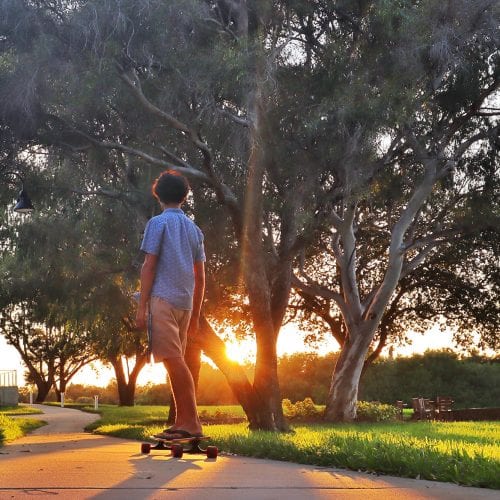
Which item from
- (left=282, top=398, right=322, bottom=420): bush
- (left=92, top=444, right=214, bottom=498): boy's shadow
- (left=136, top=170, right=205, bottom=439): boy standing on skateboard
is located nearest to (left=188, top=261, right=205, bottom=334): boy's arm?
(left=136, top=170, right=205, bottom=439): boy standing on skateboard

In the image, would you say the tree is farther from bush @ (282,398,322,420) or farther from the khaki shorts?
the khaki shorts

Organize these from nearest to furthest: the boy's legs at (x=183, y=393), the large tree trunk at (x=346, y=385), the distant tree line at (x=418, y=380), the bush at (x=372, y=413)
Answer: the boy's legs at (x=183, y=393) → the large tree trunk at (x=346, y=385) → the bush at (x=372, y=413) → the distant tree line at (x=418, y=380)

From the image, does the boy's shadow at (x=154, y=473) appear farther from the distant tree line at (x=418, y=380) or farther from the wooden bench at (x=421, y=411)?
the distant tree line at (x=418, y=380)

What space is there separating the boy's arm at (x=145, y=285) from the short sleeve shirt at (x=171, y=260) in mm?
38

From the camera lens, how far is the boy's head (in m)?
7.04

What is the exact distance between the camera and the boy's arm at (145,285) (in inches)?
264

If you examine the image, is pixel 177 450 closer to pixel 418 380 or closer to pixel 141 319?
pixel 141 319

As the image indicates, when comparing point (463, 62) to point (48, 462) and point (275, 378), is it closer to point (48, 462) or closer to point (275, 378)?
point (275, 378)

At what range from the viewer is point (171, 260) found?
6.79m

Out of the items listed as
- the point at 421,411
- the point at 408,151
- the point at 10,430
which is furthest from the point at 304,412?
the point at 10,430

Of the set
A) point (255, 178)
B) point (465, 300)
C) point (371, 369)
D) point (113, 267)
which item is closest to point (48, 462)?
point (255, 178)

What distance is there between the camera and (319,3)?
51.9 ft

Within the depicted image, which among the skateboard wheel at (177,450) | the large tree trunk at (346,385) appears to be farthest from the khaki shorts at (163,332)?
the large tree trunk at (346,385)

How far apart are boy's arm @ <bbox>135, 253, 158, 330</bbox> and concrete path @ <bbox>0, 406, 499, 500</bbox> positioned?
1.08m
